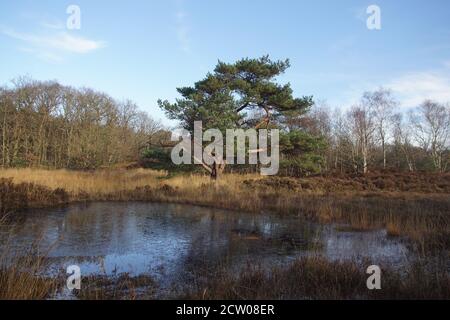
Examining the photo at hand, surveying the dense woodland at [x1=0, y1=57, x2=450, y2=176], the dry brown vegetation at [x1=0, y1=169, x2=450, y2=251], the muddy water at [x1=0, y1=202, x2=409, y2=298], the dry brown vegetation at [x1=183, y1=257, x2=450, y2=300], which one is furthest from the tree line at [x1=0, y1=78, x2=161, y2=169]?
the dry brown vegetation at [x1=183, y1=257, x2=450, y2=300]

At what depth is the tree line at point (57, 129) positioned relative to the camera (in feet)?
93.3

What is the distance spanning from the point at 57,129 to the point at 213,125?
2160cm

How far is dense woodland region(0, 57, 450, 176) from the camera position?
53.9ft

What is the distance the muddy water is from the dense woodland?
218 inches

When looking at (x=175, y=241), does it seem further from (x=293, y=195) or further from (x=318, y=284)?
(x=293, y=195)

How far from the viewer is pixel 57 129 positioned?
3134 cm

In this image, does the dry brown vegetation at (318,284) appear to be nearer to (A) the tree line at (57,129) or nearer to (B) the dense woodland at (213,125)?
(B) the dense woodland at (213,125)

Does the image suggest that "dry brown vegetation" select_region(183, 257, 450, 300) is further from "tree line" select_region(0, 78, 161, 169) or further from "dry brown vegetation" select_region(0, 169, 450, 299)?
"tree line" select_region(0, 78, 161, 169)

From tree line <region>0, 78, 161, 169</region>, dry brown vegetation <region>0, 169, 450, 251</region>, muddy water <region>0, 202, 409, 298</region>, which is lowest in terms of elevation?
muddy water <region>0, 202, 409, 298</region>

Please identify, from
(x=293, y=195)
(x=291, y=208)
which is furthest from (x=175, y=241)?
(x=293, y=195)

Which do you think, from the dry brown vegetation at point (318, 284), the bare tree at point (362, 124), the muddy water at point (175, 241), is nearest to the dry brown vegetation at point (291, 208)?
the dry brown vegetation at point (318, 284)

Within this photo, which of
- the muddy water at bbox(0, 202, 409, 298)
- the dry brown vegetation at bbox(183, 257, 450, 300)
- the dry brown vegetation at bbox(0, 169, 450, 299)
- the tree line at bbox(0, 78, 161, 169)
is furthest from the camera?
the tree line at bbox(0, 78, 161, 169)

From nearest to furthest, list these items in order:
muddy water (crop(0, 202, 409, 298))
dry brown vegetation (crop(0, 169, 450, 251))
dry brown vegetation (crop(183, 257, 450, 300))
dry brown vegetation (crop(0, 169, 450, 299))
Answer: dry brown vegetation (crop(183, 257, 450, 300)) < dry brown vegetation (crop(0, 169, 450, 299)) < muddy water (crop(0, 202, 409, 298)) < dry brown vegetation (crop(0, 169, 450, 251))

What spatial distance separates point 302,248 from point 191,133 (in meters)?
9.75
